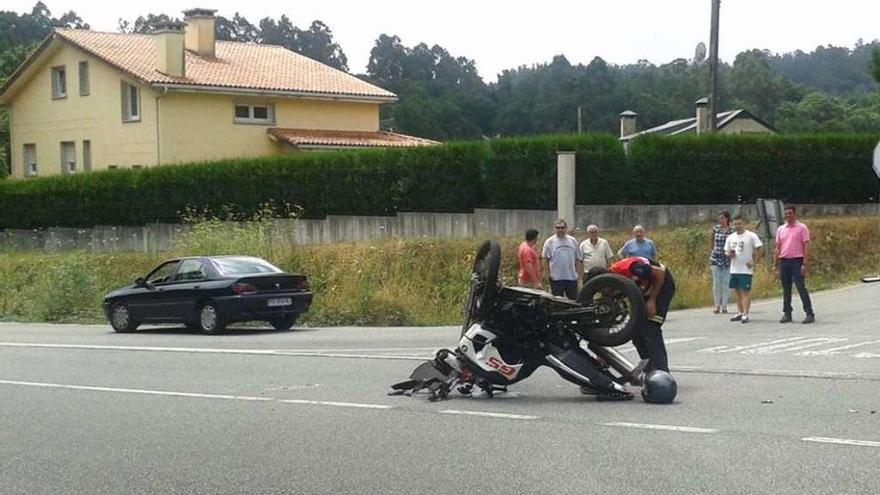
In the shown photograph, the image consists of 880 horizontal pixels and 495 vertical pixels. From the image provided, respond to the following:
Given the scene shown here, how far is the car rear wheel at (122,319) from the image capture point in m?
23.7

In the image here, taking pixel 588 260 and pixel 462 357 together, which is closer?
pixel 462 357

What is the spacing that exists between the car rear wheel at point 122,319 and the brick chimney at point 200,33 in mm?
30040

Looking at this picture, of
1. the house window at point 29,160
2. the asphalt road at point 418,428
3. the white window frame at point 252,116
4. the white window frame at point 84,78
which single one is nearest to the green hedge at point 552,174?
the white window frame at point 252,116

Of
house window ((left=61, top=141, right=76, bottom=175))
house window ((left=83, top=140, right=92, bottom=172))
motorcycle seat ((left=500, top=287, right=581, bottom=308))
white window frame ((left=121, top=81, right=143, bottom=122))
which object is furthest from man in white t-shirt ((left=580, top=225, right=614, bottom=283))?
house window ((left=61, top=141, right=76, bottom=175))

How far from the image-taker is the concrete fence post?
100 feet

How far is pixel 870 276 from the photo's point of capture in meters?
28.1

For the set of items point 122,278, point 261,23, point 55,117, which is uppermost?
point 261,23

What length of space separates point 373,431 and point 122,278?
2455cm

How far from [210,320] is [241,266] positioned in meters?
1.21

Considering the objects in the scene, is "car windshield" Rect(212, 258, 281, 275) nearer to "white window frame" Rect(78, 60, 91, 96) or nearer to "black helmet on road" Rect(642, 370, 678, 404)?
"black helmet on road" Rect(642, 370, 678, 404)

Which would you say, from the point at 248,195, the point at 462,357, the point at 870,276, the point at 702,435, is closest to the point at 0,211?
the point at 248,195

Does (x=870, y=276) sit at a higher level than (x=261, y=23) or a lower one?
lower

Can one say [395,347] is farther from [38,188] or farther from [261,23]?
[261,23]

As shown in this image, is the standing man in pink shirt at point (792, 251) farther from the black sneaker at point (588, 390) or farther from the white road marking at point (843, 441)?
the white road marking at point (843, 441)
